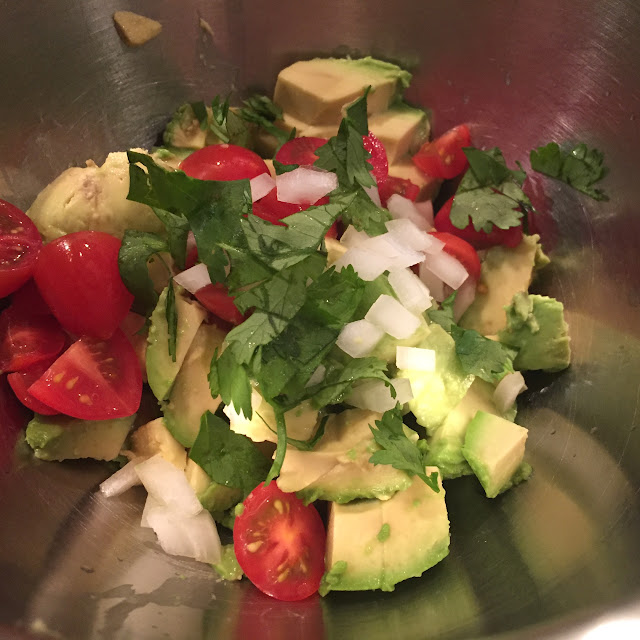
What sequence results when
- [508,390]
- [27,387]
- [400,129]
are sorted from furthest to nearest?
[400,129] < [508,390] < [27,387]

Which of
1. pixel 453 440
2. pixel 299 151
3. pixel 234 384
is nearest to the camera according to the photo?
pixel 234 384

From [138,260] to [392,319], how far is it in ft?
2.23

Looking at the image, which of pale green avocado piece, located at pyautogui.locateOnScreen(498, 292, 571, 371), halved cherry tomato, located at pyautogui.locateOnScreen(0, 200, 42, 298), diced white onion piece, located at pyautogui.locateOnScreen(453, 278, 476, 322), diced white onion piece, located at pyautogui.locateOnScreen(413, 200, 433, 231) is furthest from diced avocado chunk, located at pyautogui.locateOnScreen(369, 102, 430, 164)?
halved cherry tomato, located at pyautogui.locateOnScreen(0, 200, 42, 298)

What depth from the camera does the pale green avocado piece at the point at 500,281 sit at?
1984 millimetres

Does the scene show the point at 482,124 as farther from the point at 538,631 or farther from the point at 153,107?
the point at 538,631

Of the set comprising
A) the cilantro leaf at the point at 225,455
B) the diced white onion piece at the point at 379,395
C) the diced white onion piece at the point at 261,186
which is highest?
the diced white onion piece at the point at 261,186

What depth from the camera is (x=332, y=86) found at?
2135mm

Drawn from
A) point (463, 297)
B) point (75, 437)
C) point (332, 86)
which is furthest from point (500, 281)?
point (75, 437)

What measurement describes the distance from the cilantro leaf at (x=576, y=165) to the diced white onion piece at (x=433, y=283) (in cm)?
54

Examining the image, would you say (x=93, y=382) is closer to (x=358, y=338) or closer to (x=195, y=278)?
(x=195, y=278)

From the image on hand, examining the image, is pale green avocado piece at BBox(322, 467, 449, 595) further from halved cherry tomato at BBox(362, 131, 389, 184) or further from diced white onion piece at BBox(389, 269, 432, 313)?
halved cherry tomato at BBox(362, 131, 389, 184)

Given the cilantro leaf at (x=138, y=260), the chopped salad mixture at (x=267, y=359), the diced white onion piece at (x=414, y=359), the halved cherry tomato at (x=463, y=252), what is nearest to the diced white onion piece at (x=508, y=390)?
the chopped salad mixture at (x=267, y=359)

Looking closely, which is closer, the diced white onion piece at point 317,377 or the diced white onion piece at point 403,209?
Answer: the diced white onion piece at point 317,377

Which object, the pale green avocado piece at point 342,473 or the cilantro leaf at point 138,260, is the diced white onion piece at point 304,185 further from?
the pale green avocado piece at point 342,473
